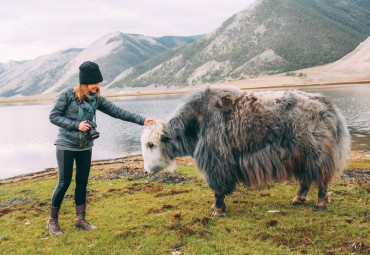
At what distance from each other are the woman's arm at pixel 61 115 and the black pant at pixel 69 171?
0.45 meters

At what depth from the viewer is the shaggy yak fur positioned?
541 centimetres

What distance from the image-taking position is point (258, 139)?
5.46 m

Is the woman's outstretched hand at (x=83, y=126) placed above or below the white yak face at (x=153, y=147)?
above

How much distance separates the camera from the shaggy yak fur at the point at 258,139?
541cm

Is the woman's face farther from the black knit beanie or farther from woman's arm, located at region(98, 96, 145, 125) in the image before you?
woman's arm, located at region(98, 96, 145, 125)

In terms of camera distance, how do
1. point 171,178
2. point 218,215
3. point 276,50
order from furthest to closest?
1. point 276,50
2. point 171,178
3. point 218,215

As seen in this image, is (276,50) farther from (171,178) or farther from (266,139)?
(266,139)

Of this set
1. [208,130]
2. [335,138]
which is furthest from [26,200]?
[335,138]

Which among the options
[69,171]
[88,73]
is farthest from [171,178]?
[88,73]

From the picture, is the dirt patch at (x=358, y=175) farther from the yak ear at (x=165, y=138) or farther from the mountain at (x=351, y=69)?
the mountain at (x=351, y=69)

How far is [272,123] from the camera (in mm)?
5434

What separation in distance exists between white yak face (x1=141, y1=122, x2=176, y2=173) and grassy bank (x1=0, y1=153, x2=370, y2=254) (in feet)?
3.22

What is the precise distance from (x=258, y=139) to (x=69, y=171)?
3279mm

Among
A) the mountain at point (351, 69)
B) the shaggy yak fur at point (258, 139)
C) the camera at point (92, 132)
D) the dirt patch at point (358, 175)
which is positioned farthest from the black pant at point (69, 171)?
the mountain at point (351, 69)
